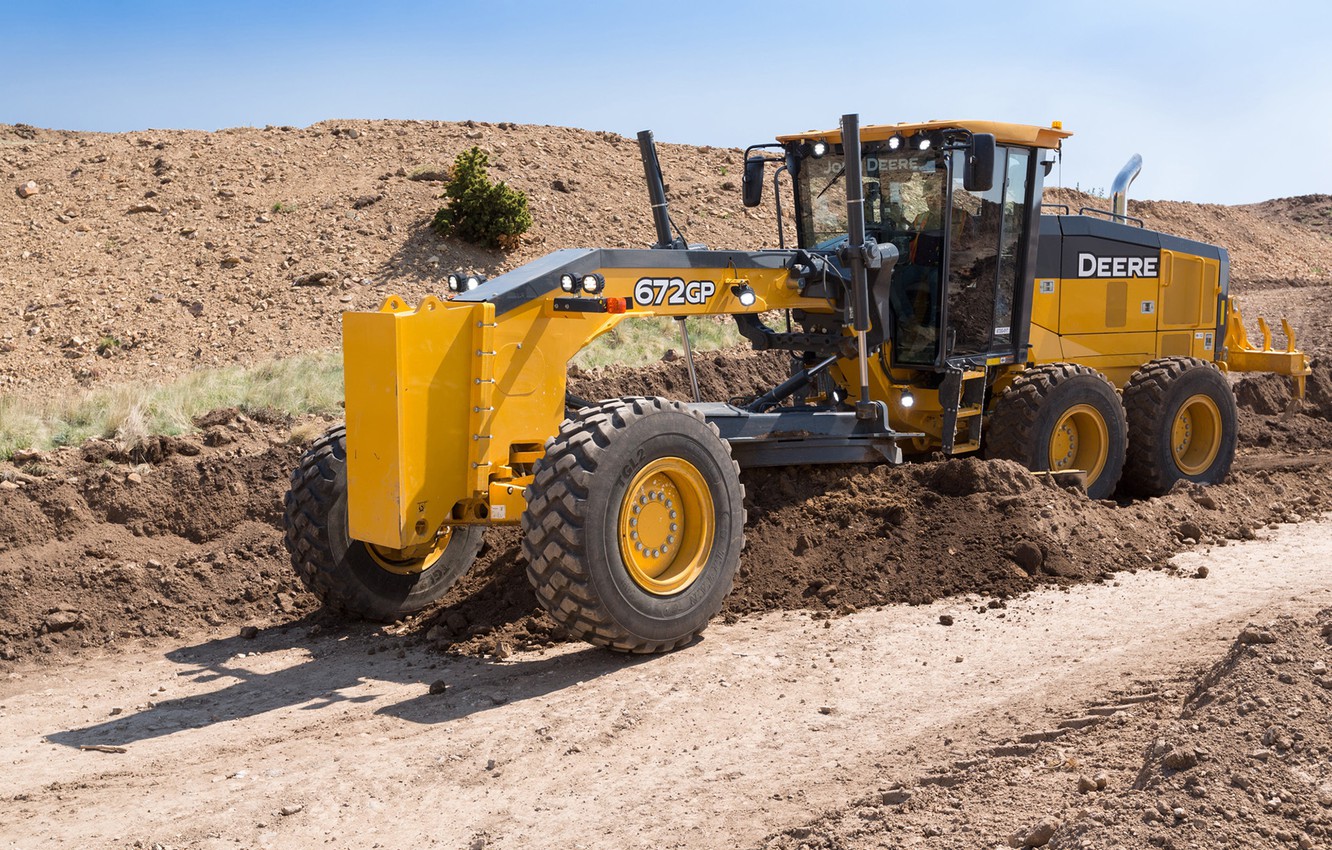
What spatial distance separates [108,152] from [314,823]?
77.4 feet

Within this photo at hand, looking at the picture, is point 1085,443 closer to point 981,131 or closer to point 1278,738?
point 981,131

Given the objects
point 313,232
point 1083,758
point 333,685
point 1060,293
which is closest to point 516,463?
point 333,685

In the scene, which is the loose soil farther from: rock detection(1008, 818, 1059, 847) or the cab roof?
the cab roof

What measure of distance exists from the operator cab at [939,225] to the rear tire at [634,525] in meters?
2.65

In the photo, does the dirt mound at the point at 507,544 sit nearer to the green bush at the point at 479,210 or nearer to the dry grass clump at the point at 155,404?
the dry grass clump at the point at 155,404

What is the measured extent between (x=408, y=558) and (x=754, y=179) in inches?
162

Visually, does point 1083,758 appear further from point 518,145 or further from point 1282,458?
point 518,145

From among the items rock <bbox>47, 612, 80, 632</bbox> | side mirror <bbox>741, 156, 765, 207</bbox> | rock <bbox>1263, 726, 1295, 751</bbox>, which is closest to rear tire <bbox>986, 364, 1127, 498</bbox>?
side mirror <bbox>741, 156, 765, 207</bbox>

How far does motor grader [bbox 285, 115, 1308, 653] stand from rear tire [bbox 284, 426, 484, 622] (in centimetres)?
1

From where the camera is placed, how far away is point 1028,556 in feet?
27.8

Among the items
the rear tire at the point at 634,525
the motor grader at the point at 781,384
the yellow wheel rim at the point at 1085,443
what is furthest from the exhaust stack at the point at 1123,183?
the rear tire at the point at 634,525

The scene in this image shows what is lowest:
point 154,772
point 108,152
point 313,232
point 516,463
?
point 154,772

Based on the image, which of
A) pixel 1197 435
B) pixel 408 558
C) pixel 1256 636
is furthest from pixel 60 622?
pixel 1197 435

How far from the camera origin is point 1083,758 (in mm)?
5199
